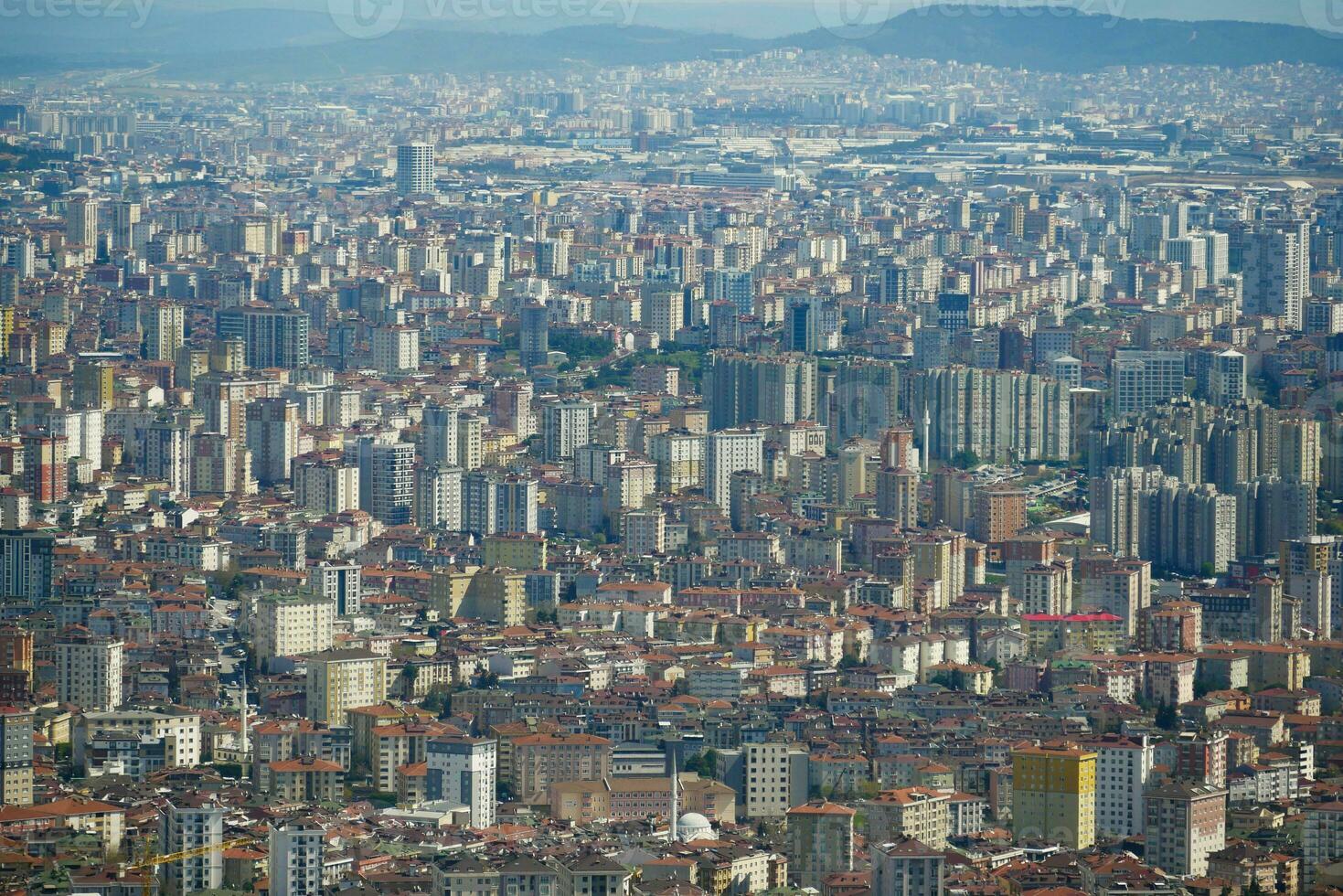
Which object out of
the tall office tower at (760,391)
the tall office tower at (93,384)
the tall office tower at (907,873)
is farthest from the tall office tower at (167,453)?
the tall office tower at (907,873)

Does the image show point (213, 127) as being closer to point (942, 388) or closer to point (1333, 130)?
point (1333, 130)

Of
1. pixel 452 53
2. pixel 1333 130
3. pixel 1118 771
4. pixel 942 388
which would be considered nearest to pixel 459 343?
pixel 942 388

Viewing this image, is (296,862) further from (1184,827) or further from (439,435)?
(439,435)

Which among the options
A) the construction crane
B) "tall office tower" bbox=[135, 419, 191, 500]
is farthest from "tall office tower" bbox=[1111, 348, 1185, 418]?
the construction crane

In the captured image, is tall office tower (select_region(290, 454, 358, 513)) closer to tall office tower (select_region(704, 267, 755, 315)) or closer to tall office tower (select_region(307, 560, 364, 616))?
tall office tower (select_region(307, 560, 364, 616))

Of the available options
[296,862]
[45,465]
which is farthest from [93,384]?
[296,862]
